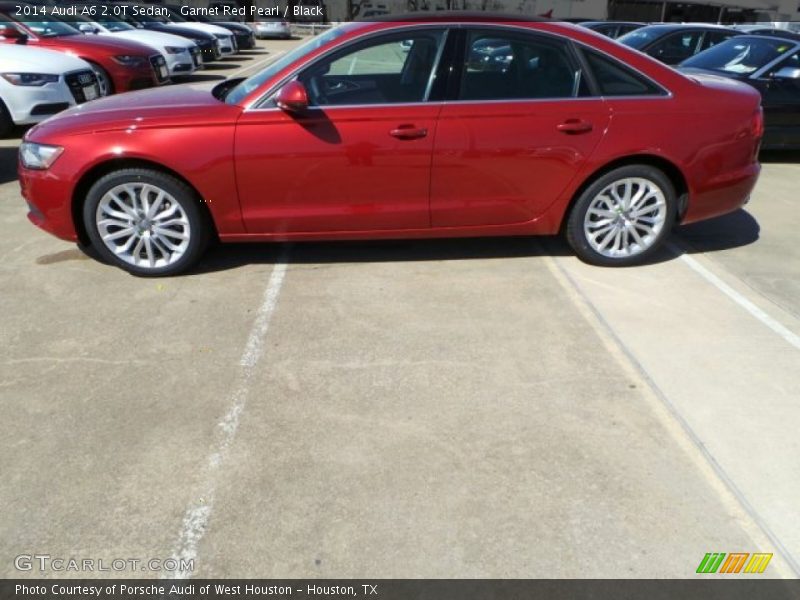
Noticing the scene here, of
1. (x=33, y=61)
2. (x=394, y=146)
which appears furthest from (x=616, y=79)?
(x=33, y=61)

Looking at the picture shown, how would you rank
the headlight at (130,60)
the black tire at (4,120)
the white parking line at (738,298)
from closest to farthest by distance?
the white parking line at (738,298) → the black tire at (4,120) → the headlight at (130,60)

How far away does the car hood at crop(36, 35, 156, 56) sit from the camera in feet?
32.2

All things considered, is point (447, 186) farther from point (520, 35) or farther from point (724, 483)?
point (724, 483)

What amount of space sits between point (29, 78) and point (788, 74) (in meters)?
8.88

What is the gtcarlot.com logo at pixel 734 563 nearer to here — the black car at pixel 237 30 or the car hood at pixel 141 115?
the car hood at pixel 141 115

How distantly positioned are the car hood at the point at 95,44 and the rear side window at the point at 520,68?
318 inches

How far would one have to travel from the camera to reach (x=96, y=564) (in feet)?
7.25

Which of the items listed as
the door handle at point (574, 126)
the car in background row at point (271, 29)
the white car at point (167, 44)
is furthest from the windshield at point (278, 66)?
the car in background row at point (271, 29)

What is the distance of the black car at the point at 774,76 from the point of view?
7016 millimetres

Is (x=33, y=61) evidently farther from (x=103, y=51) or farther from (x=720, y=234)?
(x=720, y=234)

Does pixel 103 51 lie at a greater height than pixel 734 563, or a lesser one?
greater

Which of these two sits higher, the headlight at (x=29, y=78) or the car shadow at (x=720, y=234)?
the headlight at (x=29, y=78)

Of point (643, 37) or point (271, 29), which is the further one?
point (271, 29)
